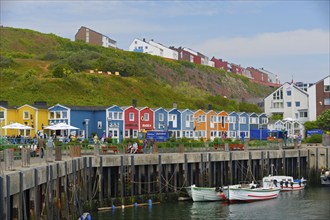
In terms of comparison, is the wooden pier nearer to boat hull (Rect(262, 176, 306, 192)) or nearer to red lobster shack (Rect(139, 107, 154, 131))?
boat hull (Rect(262, 176, 306, 192))

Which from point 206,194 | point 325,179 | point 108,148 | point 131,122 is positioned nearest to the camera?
point 206,194

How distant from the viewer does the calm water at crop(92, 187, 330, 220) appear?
45312mm

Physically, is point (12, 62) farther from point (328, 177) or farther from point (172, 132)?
point (328, 177)

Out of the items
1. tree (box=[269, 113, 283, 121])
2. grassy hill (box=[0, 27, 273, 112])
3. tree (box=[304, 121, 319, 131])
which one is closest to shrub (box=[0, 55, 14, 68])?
grassy hill (box=[0, 27, 273, 112])

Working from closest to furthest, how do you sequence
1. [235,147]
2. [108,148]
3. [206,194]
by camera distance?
[206,194]
[108,148]
[235,147]

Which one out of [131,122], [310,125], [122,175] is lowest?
[122,175]

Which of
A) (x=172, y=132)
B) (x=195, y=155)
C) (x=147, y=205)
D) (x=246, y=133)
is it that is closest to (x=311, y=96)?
(x=246, y=133)

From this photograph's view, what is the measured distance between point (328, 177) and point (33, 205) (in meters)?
46.0

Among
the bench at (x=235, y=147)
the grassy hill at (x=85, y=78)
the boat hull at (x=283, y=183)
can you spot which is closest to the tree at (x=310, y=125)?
the grassy hill at (x=85, y=78)

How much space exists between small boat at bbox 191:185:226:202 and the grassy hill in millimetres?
57432

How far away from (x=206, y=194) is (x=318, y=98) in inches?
2680

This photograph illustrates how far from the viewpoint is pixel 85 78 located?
419 ft

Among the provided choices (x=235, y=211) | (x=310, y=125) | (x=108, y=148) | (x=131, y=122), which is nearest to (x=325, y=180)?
(x=235, y=211)

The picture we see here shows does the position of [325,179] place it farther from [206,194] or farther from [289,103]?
[289,103]
